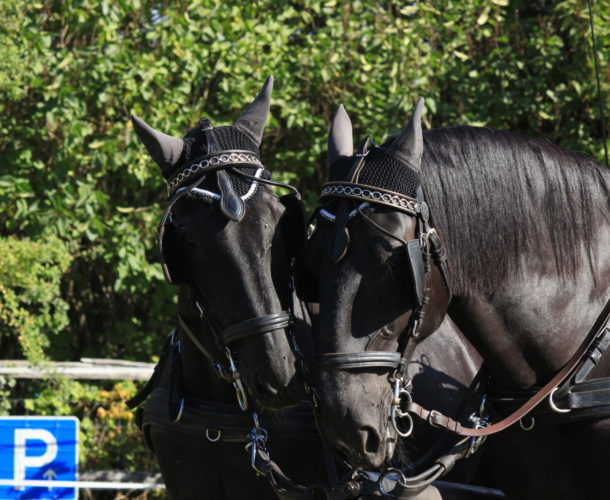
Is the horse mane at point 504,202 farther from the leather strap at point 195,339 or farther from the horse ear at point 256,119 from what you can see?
the leather strap at point 195,339

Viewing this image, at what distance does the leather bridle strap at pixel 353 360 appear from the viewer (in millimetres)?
2254

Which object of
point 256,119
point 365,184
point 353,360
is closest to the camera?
point 353,360

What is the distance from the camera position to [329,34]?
6.53 m

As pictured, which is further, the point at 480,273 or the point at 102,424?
the point at 102,424

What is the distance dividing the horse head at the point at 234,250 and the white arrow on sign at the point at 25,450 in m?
2.77

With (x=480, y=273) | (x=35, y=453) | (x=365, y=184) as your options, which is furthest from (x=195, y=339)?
(x=35, y=453)

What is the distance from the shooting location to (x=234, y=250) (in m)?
2.49

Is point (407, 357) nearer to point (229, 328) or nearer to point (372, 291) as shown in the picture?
point (372, 291)

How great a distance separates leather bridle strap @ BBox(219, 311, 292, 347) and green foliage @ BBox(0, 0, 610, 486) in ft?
12.2

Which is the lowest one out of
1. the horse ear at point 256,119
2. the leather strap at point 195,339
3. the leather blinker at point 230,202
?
the leather strap at point 195,339

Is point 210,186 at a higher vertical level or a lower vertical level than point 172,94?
lower

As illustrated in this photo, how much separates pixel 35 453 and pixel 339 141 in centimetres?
334

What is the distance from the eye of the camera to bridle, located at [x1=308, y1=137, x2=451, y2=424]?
2268mm

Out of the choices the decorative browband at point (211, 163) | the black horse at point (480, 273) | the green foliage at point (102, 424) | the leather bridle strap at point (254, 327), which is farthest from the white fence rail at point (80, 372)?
the black horse at point (480, 273)
